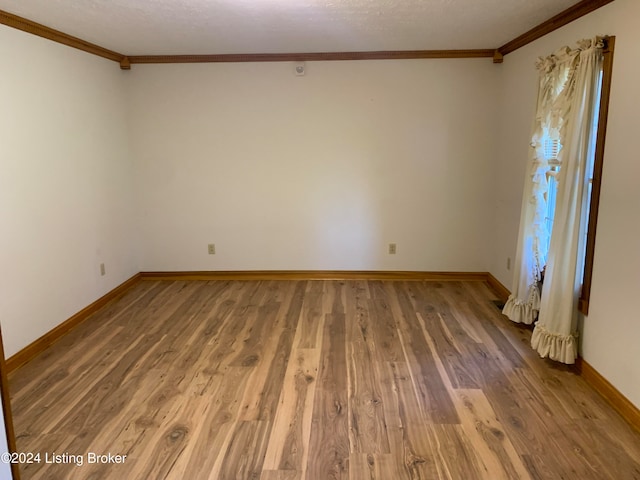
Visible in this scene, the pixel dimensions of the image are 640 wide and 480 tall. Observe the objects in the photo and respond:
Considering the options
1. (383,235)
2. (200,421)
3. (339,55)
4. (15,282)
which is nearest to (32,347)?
(15,282)

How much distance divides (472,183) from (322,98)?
1.75 meters

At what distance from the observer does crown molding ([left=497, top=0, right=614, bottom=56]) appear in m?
2.72

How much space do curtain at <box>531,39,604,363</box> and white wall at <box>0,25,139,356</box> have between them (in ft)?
11.5

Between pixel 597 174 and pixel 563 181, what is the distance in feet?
0.63

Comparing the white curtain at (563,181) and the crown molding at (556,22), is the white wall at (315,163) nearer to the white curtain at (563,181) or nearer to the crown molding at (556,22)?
the crown molding at (556,22)

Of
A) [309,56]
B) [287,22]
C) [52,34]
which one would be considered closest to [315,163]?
[309,56]

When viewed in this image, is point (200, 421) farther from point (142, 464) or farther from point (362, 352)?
point (362, 352)

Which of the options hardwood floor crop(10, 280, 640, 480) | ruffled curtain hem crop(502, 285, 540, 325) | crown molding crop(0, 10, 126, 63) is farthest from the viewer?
ruffled curtain hem crop(502, 285, 540, 325)

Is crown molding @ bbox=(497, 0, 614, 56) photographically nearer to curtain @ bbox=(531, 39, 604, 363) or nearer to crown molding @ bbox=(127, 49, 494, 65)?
curtain @ bbox=(531, 39, 604, 363)

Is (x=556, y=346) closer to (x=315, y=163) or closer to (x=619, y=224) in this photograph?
(x=619, y=224)

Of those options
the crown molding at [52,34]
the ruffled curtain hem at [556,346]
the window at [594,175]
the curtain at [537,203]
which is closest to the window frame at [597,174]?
the window at [594,175]

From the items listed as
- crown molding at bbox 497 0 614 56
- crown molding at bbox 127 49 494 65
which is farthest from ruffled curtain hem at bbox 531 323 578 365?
crown molding at bbox 127 49 494 65

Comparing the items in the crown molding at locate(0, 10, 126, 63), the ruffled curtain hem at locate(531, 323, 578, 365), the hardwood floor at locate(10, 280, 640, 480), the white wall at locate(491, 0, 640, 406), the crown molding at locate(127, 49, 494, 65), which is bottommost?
the hardwood floor at locate(10, 280, 640, 480)

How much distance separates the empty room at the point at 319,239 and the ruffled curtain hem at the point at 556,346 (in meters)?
0.02
